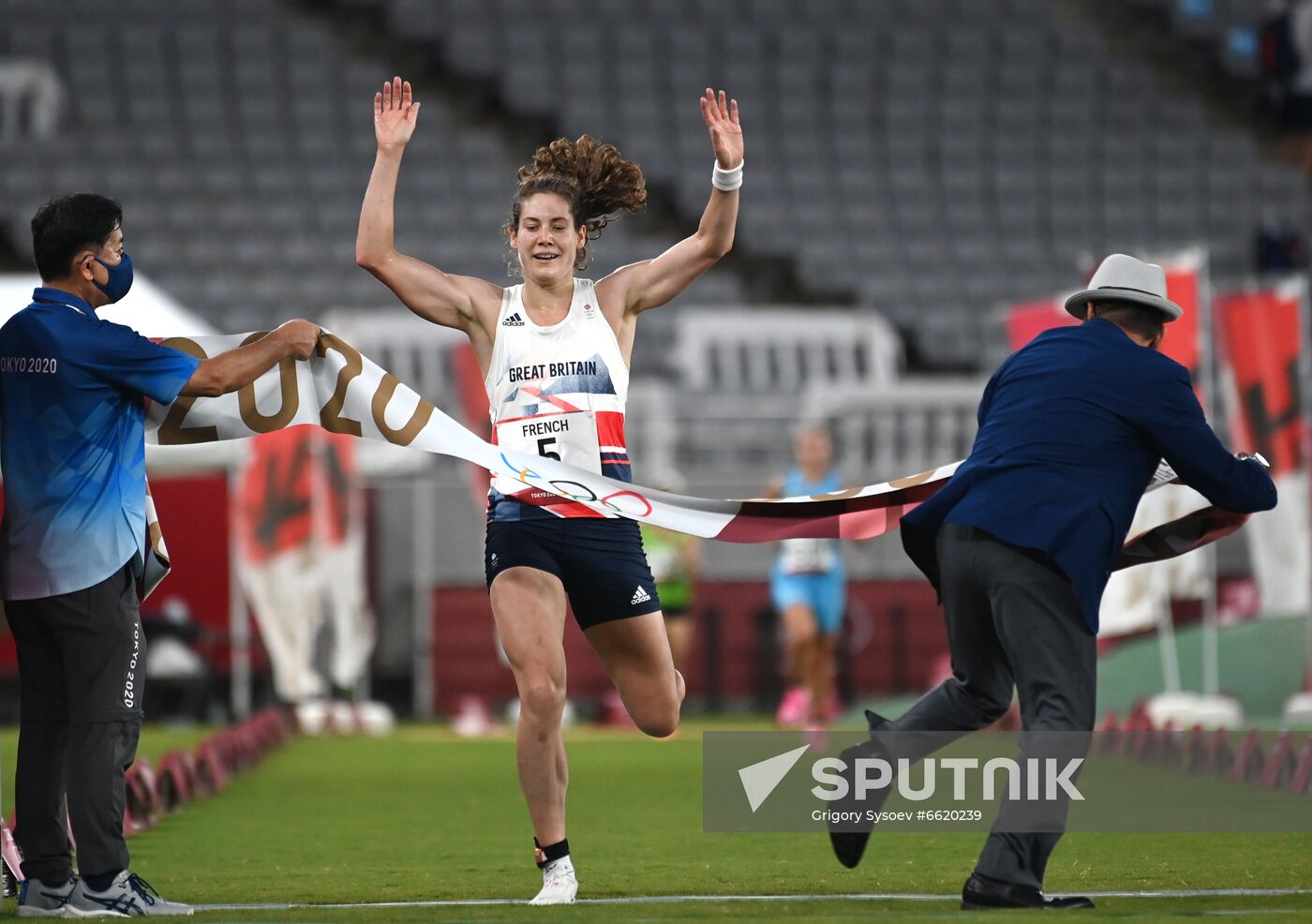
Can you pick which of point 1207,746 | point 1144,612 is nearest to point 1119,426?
point 1207,746

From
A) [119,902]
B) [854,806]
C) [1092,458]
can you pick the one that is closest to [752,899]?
[854,806]

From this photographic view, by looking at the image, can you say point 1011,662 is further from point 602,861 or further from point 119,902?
point 119,902

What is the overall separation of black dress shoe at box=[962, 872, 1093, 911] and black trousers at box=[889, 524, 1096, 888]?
18 millimetres

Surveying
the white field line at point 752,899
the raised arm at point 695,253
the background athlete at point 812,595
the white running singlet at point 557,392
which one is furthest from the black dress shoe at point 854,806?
the background athlete at point 812,595

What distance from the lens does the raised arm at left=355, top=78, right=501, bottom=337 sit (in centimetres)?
565

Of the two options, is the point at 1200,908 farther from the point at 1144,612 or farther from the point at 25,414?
the point at 1144,612

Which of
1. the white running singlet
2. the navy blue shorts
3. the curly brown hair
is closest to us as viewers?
the navy blue shorts

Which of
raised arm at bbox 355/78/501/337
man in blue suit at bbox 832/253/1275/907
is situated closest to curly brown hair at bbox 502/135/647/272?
raised arm at bbox 355/78/501/337

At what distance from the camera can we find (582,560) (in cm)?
554

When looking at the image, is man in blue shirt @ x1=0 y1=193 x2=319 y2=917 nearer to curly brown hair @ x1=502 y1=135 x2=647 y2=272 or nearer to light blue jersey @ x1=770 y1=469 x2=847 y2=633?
curly brown hair @ x1=502 y1=135 x2=647 y2=272

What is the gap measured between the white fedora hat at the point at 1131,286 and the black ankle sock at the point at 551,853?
1.97 m

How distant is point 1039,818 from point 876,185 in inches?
769

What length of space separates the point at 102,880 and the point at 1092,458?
107 inches

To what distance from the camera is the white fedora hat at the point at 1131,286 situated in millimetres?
5133
